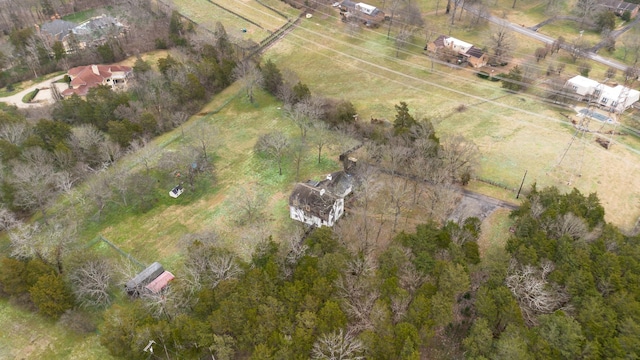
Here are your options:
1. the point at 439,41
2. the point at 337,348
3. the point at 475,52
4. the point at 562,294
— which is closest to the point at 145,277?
the point at 337,348

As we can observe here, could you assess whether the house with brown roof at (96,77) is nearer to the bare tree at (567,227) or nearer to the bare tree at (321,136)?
the bare tree at (321,136)

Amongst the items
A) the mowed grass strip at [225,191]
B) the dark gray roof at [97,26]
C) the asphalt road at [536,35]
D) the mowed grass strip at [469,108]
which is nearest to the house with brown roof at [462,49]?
the mowed grass strip at [469,108]

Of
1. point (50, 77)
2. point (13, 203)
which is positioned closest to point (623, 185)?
point (13, 203)

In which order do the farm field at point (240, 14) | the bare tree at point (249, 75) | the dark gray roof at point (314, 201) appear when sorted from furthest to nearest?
the farm field at point (240, 14)
the bare tree at point (249, 75)
the dark gray roof at point (314, 201)

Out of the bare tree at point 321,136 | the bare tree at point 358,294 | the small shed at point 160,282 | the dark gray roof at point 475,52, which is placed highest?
the dark gray roof at point 475,52

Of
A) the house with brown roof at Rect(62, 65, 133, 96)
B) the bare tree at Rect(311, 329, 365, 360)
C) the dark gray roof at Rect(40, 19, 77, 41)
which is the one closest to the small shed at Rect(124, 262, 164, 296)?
the bare tree at Rect(311, 329, 365, 360)
